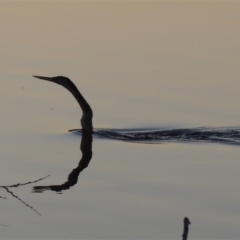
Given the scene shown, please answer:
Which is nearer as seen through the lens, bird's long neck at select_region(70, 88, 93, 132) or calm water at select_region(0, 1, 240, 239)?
calm water at select_region(0, 1, 240, 239)

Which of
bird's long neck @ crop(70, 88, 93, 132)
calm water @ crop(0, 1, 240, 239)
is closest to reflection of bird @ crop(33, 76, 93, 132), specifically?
bird's long neck @ crop(70, 88, 93, 132)

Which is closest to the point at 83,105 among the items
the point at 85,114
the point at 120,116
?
the point at 85,114

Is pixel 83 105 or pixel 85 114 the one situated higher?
pixel 83 105

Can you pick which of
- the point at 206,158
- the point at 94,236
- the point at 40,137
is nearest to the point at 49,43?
the point at 40,137

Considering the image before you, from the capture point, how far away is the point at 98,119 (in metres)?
13.0

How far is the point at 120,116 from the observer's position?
42.7 feet

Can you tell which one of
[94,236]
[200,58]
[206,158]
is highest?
[200,58]

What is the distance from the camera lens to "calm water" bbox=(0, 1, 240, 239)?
8391 millimetres

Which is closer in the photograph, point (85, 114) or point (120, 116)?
point (85, 114)

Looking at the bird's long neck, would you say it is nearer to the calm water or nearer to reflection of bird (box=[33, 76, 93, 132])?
reflection of bird (box=[33, 76, 93, 132])

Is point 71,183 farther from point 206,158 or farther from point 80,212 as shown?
point 206,158

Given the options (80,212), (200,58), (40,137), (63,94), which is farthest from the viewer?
(200,58)

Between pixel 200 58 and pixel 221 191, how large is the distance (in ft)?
26.1

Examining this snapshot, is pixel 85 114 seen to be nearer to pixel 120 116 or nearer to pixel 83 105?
pixel 83 105
